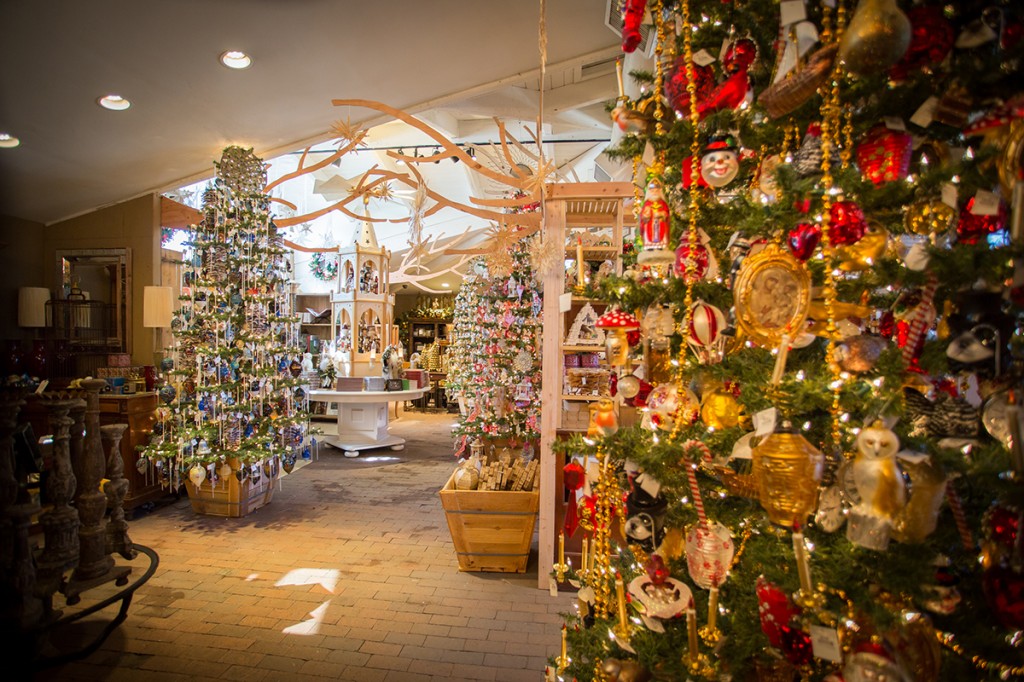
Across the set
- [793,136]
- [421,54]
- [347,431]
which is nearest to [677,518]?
[793,136]

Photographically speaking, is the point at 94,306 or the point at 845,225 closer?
the point at 845,225

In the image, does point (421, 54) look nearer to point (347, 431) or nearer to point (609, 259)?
point (609, 259)

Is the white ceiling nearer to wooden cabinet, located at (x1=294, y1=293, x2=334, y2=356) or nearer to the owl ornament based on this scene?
the owl ornament

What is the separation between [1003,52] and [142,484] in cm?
594

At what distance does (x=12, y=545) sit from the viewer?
84.2 inches

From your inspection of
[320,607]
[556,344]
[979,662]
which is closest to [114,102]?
[556,344]

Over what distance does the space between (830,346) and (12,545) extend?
10.1 feet

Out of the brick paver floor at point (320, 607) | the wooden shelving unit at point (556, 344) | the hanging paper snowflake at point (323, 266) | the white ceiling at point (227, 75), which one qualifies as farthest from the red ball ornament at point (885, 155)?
the hanging paper snowflake at point (323, 266)

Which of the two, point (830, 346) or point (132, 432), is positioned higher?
point (830, 346)

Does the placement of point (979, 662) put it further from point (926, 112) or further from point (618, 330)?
point (926, 112)

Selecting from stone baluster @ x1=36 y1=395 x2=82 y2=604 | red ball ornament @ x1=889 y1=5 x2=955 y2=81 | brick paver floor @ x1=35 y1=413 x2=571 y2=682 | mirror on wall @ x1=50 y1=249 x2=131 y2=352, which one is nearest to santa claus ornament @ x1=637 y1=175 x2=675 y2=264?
red ball ornament @ x1=889 y1=5 x2=955 y2=81

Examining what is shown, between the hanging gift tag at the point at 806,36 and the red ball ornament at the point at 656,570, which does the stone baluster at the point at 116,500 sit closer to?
the red ball ornament at the point at 656,570

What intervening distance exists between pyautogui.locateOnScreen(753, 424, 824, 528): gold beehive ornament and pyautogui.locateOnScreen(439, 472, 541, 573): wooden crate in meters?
2.34

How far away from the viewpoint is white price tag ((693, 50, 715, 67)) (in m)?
1.43
